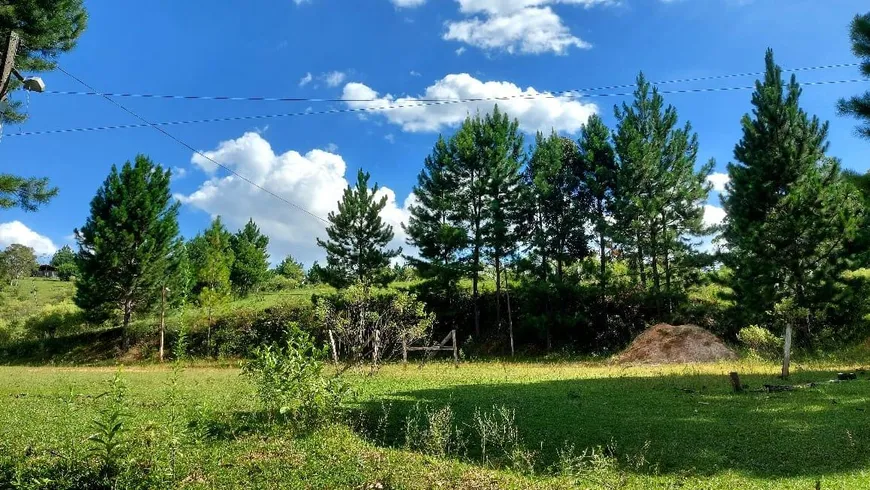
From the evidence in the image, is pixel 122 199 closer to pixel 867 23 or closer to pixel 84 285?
pixel 84 285

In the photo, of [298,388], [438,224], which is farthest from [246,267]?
[298,388]

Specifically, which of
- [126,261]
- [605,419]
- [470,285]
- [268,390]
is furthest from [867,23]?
[126,261]

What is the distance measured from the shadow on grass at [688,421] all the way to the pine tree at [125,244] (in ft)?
72.5

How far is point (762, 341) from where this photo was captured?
62.0ft

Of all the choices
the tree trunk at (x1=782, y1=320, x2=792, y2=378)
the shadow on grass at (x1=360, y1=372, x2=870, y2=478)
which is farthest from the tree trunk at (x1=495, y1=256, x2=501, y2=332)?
the tree trunk at (x1=782, y1=320, x2=792, y2=378)

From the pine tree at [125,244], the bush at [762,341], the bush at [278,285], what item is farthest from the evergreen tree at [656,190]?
the bush at [278,285]

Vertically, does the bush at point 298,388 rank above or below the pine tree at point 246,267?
below

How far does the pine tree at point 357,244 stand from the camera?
90.5 ft

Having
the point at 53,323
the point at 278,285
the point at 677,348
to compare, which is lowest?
the point at 677,348

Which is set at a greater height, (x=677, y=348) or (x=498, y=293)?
(x=498, y=293)

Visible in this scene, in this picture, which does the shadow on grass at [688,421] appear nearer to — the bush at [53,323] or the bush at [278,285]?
the bush at [53,323]

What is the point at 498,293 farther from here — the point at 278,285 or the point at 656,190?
the point at 278,285

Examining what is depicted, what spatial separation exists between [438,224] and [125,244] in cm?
1624

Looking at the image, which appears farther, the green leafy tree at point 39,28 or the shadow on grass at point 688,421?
the green leafy tree at point 39,28
